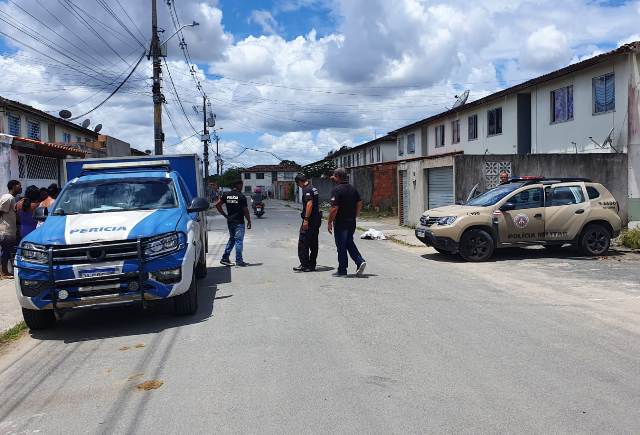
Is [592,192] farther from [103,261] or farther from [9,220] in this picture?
[9,220]

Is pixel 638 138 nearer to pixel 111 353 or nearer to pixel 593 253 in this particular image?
pixel 593 253

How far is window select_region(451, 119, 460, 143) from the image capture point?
100 ft

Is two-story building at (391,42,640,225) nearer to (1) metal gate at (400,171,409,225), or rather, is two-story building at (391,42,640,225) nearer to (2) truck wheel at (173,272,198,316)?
(1) metal gate at (400,171,409,225)

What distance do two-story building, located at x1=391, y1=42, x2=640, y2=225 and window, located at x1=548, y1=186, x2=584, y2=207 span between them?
5405 millimetres

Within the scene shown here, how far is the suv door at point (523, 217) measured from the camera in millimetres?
12422

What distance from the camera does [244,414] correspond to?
4.15 m

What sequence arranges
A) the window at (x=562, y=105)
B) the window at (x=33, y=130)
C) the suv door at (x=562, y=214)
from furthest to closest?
the window at (x=33, y=130), the window at (x=562, y=105), the suv door at (x=562, y=214)

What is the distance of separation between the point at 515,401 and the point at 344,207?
603cm

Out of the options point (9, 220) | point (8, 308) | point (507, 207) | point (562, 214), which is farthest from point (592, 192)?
point (9, 220)

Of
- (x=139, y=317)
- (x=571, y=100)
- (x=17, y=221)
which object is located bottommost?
(x=139, y=317)

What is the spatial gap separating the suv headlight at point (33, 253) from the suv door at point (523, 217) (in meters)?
9.09

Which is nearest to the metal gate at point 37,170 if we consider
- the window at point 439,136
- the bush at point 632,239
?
the bush at point 632,239

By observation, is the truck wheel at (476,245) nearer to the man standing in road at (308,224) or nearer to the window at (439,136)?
the man standing in road at (308,224)

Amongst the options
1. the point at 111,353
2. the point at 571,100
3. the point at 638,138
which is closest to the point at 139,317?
the point at 111,353
